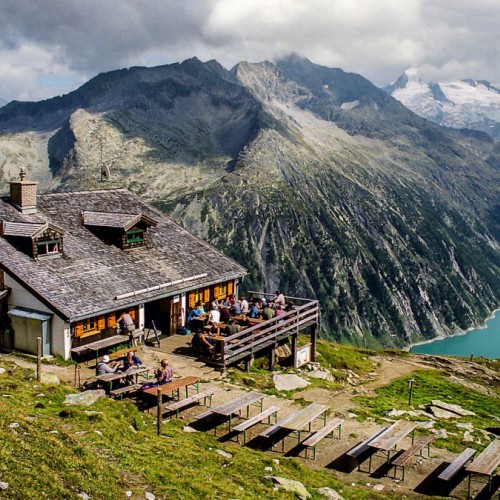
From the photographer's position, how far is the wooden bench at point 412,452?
20406 mm

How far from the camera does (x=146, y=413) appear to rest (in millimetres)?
24219

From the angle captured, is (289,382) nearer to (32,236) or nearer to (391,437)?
(391,437)

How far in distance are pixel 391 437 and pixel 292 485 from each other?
5875mm

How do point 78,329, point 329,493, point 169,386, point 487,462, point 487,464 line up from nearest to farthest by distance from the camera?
point 329,493 → point 487,464 → point 487,462 → point 169,386 → point 78,329

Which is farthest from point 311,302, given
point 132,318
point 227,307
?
point 132,318

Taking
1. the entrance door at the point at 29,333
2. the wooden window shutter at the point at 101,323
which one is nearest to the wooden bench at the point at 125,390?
the entrance door at the point at 29,333

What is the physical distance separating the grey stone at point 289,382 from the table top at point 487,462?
1227cm

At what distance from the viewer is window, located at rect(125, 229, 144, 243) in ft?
128

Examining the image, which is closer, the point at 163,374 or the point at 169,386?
the point at 169,386

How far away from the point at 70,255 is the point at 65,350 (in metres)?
6.53

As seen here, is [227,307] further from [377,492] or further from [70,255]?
[377,492]

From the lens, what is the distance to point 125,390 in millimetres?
25328

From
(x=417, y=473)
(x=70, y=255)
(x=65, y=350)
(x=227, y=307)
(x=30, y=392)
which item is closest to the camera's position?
(x=417, y=473)

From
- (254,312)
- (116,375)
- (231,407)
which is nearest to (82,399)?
(116,375)
